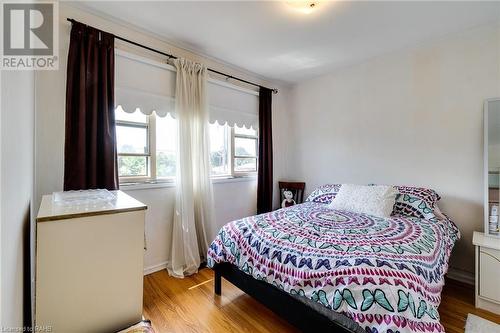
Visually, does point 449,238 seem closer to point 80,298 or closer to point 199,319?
point 199,319

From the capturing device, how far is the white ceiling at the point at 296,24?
1915mm

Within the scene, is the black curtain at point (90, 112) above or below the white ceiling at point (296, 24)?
below

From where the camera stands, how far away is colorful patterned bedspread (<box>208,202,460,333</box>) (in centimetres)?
108

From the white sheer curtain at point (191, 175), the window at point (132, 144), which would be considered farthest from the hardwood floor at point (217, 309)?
the window at point (132, 144)

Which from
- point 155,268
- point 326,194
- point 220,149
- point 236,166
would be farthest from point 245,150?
point 155,268

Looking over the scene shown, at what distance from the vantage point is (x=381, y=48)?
2629 millimetres

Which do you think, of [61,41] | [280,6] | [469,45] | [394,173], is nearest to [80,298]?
[61,41]

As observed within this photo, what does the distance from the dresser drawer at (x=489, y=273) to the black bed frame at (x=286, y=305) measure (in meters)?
1.51

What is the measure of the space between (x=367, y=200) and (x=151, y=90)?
2.48 meters

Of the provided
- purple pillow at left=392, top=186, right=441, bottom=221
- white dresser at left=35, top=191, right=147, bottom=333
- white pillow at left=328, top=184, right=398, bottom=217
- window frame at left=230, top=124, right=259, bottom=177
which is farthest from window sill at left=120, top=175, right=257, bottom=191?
purple pillow at left=392, top=186, right=441, bottom=221

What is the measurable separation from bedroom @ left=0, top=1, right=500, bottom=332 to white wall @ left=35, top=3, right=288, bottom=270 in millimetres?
15

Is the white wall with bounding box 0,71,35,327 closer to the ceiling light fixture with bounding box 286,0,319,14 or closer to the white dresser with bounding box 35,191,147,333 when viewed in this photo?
the white dresser with bounding box 35,191,147,333

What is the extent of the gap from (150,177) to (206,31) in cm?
160

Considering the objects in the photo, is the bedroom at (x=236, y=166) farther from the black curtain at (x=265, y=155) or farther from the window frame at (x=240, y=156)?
the black curtain at (x=265, y=155)
